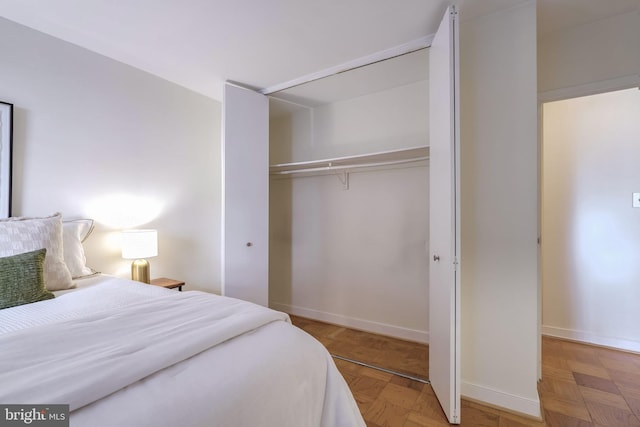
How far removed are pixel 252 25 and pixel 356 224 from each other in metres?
1.92

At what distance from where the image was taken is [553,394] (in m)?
1.80

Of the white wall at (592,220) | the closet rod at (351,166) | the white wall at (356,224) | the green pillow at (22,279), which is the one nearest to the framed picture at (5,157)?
the green pillow at (22,279)

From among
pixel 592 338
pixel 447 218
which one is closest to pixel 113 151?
pixel 447 218

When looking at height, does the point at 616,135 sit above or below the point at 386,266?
above

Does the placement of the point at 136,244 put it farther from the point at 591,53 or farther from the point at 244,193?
the point at 591,53

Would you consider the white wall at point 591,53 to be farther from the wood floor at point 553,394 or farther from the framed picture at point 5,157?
the framed picture at point 5,157

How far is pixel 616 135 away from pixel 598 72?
1.07 metres

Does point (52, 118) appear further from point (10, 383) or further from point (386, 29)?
point (386, 29)

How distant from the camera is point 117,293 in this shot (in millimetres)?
1491

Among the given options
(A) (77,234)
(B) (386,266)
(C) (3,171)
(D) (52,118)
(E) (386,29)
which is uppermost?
(E) (386,29)

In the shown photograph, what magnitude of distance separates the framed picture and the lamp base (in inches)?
30.1

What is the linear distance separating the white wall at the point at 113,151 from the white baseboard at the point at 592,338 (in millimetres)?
3360

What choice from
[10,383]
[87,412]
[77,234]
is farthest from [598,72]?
[77,234]

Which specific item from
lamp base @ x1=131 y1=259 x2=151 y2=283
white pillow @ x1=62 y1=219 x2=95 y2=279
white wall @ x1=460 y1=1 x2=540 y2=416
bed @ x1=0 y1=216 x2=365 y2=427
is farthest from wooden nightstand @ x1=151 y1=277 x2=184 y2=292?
white wall @ x1=460 y1=1 x2=540 y2=416
